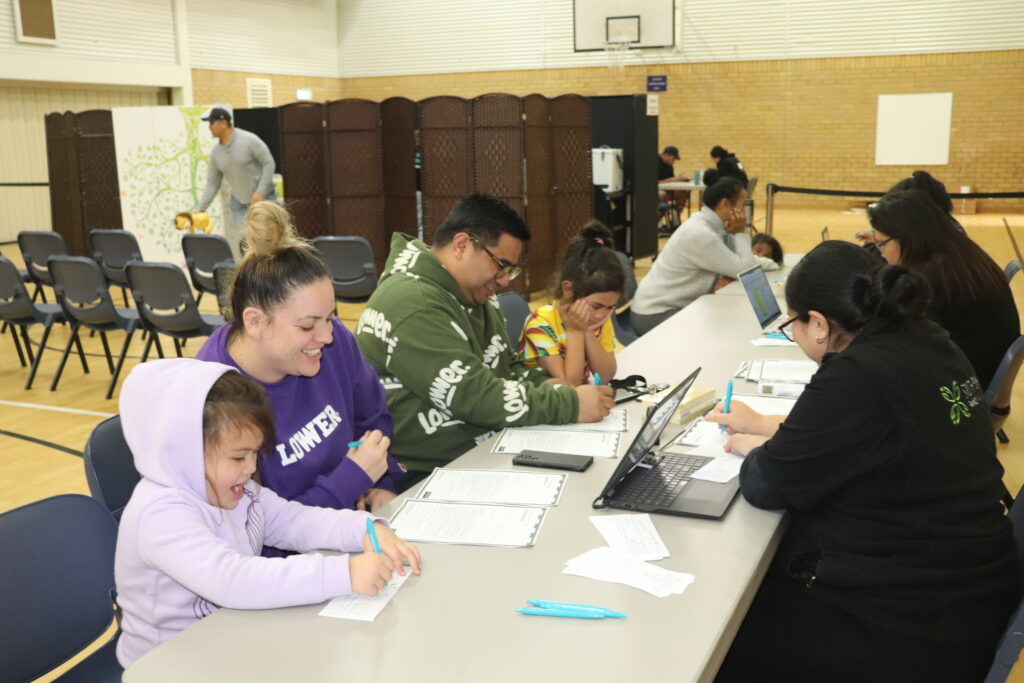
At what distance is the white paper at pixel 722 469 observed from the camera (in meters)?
2.04

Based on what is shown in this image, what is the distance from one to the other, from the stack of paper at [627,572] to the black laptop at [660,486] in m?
0.23

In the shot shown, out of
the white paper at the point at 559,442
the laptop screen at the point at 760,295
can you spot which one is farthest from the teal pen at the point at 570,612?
the laptop screen at the point at 760,295

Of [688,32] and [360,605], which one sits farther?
[688,32]

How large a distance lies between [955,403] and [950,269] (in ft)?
5.71

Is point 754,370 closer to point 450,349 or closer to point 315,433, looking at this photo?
point 450,349

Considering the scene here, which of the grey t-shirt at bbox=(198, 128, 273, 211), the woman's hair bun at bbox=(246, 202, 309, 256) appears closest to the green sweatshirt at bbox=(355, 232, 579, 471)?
the woman's hair bun at bbox=(246, 202, 309, 256)

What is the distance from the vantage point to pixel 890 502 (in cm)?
172

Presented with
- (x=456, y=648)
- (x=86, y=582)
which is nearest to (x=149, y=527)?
(x=86, y=582)

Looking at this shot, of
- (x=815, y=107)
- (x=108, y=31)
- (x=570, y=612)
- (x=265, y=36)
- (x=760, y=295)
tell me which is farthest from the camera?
(x=265, y=36)

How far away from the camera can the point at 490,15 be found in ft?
54.0

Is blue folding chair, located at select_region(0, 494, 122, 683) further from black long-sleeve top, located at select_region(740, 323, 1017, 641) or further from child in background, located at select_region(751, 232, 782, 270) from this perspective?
child in background, located at select_region(751, 232, 782, 270)

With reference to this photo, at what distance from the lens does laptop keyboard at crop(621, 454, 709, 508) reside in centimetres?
191

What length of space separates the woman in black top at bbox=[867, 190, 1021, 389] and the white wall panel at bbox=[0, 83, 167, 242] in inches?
468

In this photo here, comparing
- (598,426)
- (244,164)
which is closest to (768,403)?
(598,426)
